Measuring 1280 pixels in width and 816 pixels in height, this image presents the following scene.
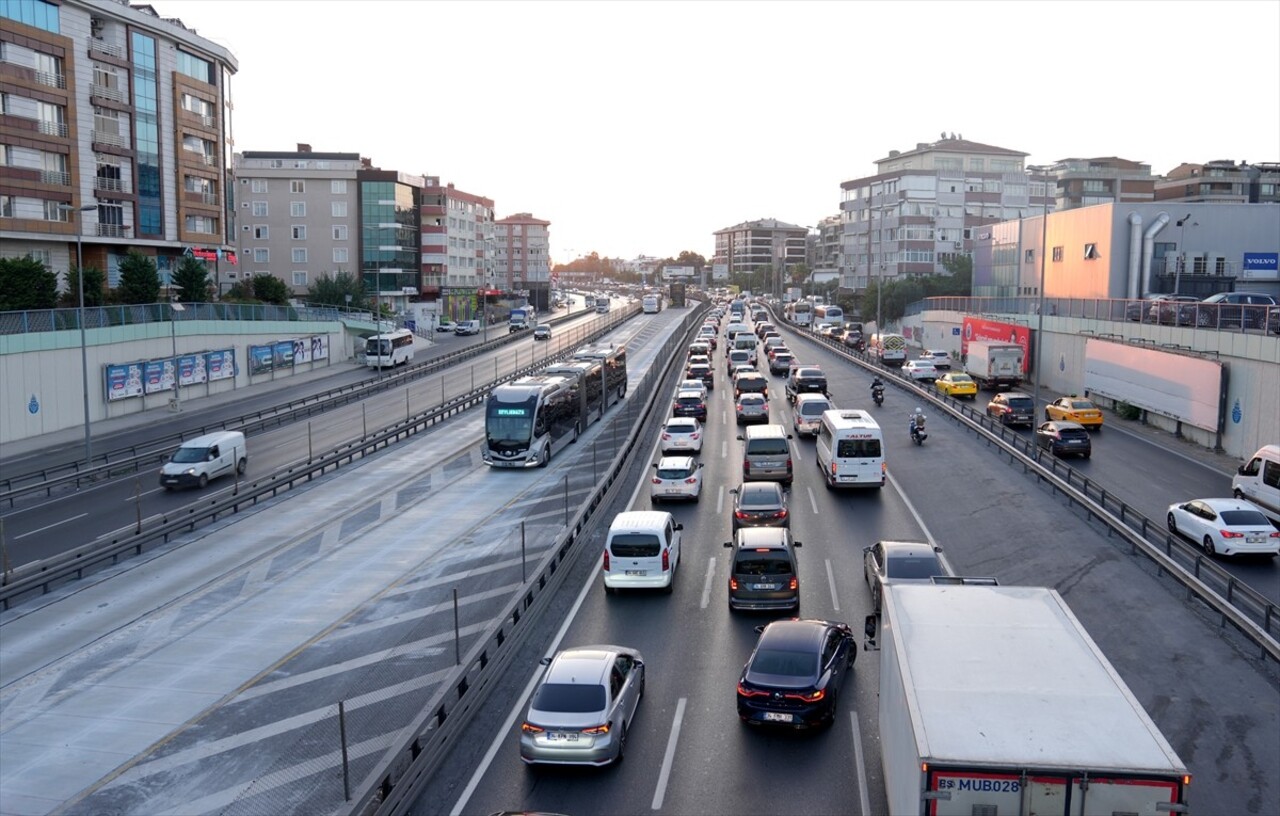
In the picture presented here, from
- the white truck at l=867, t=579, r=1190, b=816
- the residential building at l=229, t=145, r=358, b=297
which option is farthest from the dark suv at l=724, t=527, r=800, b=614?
the residential building at l=229, t=145, r=358, b=297

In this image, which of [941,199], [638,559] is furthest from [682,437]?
[941,199]

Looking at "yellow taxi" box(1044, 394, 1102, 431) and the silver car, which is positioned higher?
"yellow taxi" box(1044, 394, 1102, 431)

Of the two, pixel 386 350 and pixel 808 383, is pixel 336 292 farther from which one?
pixel 808 383

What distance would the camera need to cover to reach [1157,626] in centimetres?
1994

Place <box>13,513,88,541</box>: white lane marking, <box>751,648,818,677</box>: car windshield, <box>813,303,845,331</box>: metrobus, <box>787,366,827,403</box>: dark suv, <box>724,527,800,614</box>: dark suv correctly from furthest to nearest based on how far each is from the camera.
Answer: <box>813,303,845,331</box>: metrobus
<box>787,366,827,403</box>: dark suv
<box>13,513,88,541</box>: white lane marking
<box>724,527,800,614</box>: dark suv
<box>751,648,818,677</box>: car windshield

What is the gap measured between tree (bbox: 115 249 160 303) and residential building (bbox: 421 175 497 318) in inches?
2277

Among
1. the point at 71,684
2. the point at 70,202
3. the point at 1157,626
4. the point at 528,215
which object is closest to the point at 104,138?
the point at 70,202

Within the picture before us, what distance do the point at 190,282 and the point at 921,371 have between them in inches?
1747

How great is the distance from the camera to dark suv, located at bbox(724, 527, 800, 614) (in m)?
20.5

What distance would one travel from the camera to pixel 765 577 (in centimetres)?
2044

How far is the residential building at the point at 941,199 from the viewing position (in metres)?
121

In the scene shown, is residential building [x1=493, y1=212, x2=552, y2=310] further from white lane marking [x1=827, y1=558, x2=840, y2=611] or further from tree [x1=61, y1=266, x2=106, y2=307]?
white lane marking [x1=827, y1=558, x2=840, y2=611]

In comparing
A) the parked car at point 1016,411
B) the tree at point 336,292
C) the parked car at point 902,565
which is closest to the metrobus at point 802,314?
the tree at point 336,292

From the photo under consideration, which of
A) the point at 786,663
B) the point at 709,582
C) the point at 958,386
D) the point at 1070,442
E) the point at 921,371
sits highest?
the point at 921,371
